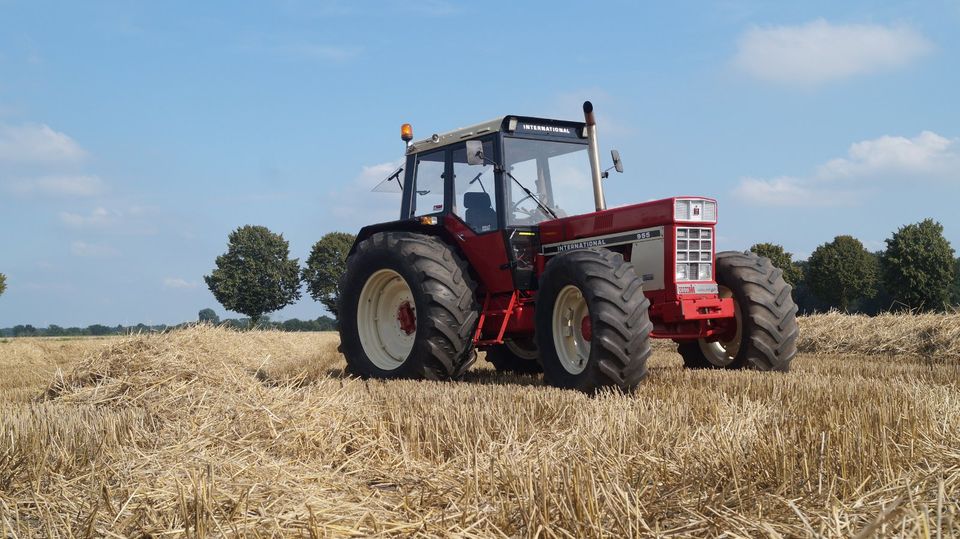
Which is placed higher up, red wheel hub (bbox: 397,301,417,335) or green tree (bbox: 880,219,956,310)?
green tree (bbox: 880,219,956,310)

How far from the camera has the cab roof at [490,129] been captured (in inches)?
301

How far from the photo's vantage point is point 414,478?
3.24 metres

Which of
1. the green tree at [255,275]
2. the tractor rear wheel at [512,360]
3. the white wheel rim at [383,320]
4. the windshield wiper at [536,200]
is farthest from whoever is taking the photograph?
the green tree at [255,275]

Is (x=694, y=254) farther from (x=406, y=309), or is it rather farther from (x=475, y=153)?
(x=406, y=309)

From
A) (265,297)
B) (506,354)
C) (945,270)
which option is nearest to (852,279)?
(945,270)

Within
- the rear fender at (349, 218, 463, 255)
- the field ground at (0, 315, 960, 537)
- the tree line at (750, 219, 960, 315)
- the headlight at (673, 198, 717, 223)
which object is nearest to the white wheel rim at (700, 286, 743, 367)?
the headlight at (673, 198, 717, 223)

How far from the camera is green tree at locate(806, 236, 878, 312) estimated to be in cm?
4544

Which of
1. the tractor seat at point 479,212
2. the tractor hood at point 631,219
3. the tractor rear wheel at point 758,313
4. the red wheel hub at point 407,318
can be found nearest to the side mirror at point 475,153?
the tractor seat at point 479,212

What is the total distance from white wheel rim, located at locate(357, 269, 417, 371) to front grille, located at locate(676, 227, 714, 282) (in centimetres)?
285

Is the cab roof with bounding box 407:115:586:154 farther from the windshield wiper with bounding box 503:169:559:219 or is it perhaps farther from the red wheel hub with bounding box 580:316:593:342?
the red wheel hub with bounding box 580:316:593:342

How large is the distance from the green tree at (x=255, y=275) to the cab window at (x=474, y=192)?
43795 mm

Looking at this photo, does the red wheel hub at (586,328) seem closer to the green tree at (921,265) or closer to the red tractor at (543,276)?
the red tractor at (543,276)

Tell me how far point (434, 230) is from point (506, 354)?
1680 mm

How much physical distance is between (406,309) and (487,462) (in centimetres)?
489
